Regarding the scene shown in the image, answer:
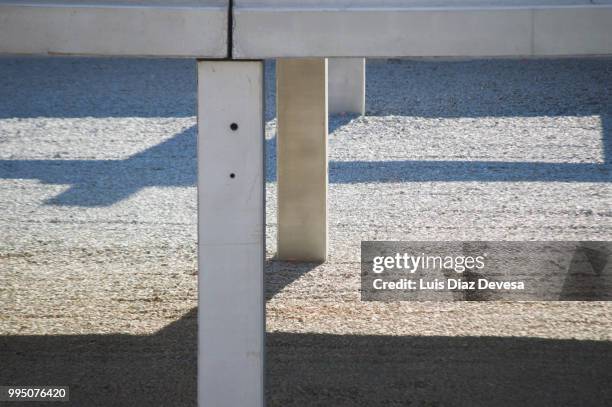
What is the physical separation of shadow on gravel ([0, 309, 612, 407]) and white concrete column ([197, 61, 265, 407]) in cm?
121

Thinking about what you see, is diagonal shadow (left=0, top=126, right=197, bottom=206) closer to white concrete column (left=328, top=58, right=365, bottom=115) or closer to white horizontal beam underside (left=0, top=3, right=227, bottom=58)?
white concrete column (left=328, top=58, right=365, bottom=115)

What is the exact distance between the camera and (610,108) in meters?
15.1

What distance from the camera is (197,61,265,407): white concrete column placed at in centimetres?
381

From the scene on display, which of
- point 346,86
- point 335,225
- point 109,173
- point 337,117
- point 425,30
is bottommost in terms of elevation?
point 335,225

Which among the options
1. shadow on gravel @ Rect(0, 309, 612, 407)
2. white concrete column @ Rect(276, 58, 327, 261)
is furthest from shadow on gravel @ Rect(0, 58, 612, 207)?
shadow on gravel @ Rect(0, 309, 612, 407)

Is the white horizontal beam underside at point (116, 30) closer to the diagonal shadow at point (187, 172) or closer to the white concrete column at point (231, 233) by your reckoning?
the white concrete column at point (231, 233)

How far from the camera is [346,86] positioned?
14875 mm

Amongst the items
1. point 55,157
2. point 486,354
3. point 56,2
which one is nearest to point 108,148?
point 55,157

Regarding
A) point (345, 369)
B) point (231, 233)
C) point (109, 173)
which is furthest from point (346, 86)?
point (231, 233)

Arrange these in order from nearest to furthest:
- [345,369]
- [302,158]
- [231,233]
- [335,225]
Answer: [231,233] < [345,369] < [302,158] < [335,225]

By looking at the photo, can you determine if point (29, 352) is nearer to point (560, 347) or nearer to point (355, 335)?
point (355, 335)

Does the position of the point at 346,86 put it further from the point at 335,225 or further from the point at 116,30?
the point at 116,30

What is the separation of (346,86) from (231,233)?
36.7 ft

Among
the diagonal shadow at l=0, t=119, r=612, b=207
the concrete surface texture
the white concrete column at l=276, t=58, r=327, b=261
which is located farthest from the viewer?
the diagonal shadow at l=0, t=119, r=612, b=207
